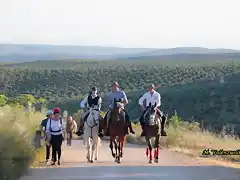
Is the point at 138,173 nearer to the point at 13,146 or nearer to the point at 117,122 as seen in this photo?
the point at 117,122

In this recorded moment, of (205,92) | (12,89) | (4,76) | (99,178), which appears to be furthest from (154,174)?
(4,76)

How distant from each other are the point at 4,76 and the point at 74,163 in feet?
216

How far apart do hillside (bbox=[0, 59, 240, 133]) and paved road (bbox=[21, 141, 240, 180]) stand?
24.8 m

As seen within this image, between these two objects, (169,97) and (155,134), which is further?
(169,97)

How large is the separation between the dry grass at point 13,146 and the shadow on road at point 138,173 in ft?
1.59

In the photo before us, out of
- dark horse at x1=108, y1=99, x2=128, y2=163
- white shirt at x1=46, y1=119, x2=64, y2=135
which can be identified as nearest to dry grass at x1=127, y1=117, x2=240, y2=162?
dark horse at x1=108, y1=99, x2=128, y2=163

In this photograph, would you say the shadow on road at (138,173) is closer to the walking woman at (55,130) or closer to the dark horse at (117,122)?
the walking woman at (55,130)

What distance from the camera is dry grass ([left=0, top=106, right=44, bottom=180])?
658 inches

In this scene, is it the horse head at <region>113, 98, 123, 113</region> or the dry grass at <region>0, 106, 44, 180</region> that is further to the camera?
the horse head at <region>113, 98, 123, 113</region>

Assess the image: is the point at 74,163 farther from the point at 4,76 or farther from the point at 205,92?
the point at 4,76

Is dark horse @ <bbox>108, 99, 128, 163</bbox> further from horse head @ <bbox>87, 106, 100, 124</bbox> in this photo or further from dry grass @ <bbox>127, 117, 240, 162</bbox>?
dry grass @ <bbox>127, 117, 240, 162</bbox>

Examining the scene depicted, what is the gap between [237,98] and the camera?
5447cm

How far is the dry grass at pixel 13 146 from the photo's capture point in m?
16.7

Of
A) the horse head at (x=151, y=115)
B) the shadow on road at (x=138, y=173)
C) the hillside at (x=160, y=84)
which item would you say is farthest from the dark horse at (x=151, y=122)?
the hillside at (x=160, y=84)
